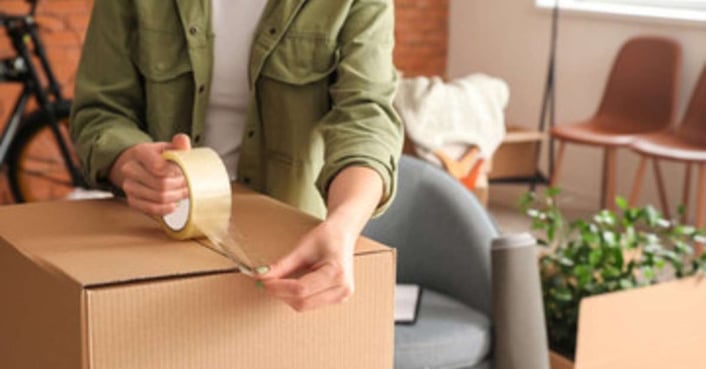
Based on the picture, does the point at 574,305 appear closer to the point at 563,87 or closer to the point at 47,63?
the point at 47,63

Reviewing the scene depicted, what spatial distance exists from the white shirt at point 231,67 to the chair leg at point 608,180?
3.79 metres

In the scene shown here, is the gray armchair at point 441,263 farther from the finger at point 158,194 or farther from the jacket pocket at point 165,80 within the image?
the finger at point 158,194

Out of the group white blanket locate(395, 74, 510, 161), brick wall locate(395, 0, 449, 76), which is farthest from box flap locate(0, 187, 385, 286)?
brick wall locate(395, 0, 449, 76)

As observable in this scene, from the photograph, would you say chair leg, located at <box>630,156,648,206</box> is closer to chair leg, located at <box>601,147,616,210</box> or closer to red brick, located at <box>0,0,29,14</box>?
chair leg, located at <box>601,147,616,210</box>

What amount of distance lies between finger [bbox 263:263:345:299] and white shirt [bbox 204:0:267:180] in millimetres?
468

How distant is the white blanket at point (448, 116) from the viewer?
4.40 metres

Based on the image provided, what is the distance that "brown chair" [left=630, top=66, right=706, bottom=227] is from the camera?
4441mm

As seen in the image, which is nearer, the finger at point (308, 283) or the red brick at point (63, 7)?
the finger at point (308, 283)

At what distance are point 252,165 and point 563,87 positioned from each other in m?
4.49

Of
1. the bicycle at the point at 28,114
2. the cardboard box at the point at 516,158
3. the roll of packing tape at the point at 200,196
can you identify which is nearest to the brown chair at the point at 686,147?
the cardboard box at the point at 516,158

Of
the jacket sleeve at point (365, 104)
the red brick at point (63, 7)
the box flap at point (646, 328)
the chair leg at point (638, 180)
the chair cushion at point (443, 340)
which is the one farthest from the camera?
the red brick at point (63, 7)

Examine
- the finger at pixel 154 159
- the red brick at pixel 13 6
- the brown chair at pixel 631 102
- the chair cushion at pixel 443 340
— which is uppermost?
the finger at pixel 154 159

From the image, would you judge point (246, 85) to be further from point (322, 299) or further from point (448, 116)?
point (448, 116)

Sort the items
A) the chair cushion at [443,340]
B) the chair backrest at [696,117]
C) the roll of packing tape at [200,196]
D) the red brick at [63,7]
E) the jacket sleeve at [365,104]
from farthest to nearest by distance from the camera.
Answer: the red brick at [63,7]
the chair backrest at [696,117]
the chair cushion at [443,340]
the jacket sleeve at [365,104]
the roll of packing tape at [200,196]
